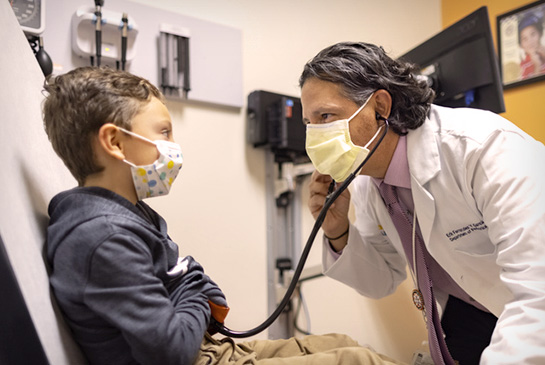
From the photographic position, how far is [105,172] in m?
0.82

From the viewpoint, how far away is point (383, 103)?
1206 millimetres

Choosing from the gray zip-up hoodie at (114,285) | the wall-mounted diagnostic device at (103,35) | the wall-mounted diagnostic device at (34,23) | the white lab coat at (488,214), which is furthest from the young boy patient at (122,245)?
the wall-mounted diagnostic device at (103,35)

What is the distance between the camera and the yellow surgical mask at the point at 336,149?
116 cm

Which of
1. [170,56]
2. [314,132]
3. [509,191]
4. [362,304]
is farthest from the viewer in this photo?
[362,304]

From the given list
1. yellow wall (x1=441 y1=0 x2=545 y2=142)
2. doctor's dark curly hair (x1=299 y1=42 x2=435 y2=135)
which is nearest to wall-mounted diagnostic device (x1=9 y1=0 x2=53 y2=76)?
doctor's dark curly hair (x1=299 y1=42 x2=435 y2=135)

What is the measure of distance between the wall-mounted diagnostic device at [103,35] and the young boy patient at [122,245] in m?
0.82

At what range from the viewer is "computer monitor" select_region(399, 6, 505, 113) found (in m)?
1.46

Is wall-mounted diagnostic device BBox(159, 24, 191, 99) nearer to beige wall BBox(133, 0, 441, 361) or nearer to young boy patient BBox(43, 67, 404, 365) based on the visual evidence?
beige wall BBox(133, 0, 441, 361)

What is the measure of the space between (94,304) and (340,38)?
214cm

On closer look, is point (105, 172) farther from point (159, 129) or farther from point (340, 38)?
point (340, 38)

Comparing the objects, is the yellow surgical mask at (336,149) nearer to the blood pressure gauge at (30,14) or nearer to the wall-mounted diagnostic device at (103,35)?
the wall-mounted diagnostic device at (103,35)

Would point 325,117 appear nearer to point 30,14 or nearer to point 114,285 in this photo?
point 114,285

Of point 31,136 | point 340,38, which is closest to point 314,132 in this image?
point 31,136

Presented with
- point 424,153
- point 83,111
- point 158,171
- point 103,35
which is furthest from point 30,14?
point 424,153
